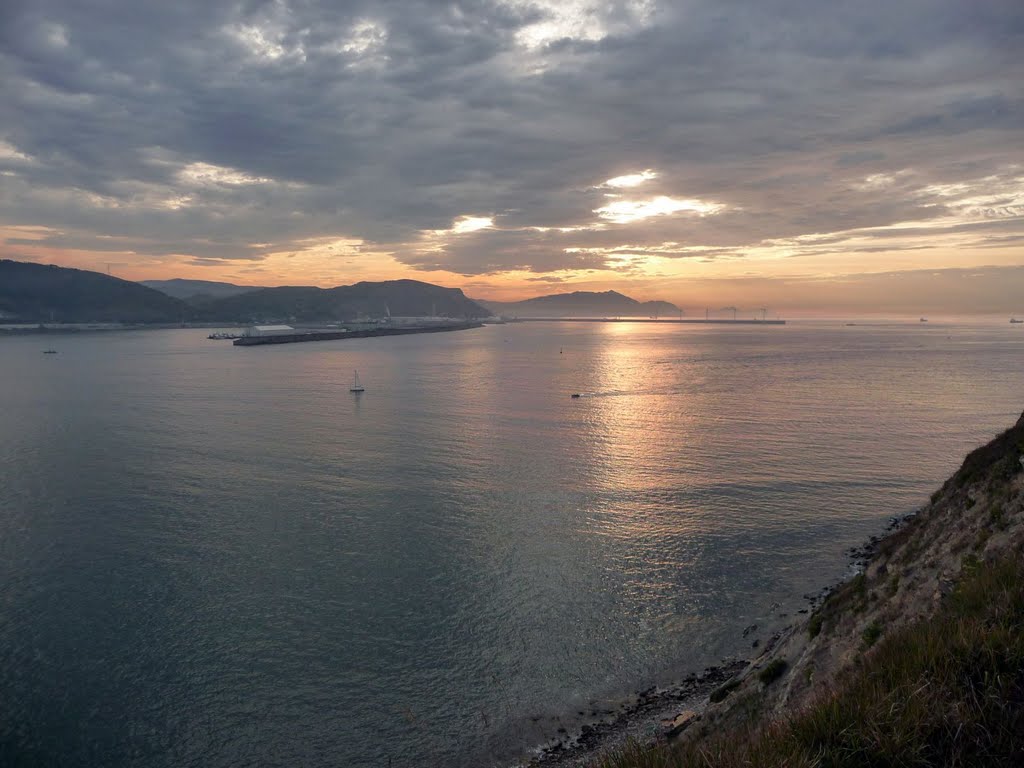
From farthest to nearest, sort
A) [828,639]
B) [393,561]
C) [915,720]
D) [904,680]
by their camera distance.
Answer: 1. [393,561]
2. [828,639]
3. [904,680]
4. [915,720]

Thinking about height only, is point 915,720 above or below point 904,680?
above

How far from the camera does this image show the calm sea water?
62.1 ft

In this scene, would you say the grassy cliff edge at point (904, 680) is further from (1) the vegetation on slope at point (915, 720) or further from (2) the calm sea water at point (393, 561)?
(2) the calm sea water at point (393, 561)

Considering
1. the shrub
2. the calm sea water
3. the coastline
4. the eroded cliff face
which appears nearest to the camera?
the eroded cliff face

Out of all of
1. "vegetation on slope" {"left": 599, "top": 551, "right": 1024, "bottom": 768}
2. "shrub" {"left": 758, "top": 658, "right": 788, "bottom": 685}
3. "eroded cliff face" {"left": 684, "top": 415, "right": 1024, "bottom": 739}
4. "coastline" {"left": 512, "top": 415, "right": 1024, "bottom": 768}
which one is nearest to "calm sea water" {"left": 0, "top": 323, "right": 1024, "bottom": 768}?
"coastline" {"left": 512, "top": 415, "right": 1024, "bottom": 768}

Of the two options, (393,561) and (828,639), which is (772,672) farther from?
(393,561)

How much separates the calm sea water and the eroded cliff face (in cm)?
467

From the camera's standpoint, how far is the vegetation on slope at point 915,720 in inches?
257

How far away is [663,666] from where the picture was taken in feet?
69.2

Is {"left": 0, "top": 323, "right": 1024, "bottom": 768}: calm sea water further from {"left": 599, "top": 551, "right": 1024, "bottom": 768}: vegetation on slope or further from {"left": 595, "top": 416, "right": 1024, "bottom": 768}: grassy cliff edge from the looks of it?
{"left": 599, "top": 551, "right": 1024, "bottom": 768}: vegetation on slope

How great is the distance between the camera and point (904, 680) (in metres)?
7.78

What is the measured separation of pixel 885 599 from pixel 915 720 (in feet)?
39.4

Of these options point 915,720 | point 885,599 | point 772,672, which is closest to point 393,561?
point 772,672

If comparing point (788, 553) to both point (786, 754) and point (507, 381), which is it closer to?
point (786, 754)
